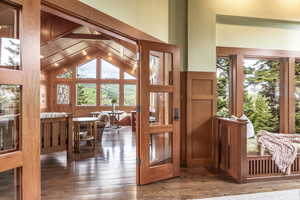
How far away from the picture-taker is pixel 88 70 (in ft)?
38.6

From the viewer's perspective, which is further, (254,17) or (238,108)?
(238,108)

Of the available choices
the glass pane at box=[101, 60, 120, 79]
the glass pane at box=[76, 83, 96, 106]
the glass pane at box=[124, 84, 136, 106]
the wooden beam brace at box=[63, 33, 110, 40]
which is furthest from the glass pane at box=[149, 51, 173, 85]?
the glass pane at box=[76, 83, 96, 106]

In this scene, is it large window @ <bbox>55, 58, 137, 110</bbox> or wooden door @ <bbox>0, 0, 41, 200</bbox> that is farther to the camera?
large window @ <bbox>55, 58, 137, 110</bbox>

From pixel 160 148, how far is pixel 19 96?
2.34 m

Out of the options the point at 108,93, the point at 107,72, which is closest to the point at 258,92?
the point at 108,93

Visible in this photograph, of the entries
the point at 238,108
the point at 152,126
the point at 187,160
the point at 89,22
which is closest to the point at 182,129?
the point at 187,160

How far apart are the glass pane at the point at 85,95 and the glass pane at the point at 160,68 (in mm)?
8943

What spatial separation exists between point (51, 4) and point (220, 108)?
3.85 m

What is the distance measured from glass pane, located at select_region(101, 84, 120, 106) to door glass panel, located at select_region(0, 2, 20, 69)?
1032cm

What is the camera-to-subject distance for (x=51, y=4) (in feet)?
6.18

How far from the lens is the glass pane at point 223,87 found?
4.59 m

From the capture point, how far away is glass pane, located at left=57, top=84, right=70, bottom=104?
37.9ft

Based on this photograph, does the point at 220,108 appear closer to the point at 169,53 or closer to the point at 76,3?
the point at 169,53

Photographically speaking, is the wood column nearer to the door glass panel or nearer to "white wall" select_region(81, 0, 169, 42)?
"white wall" select_region(81, 0, 169, 42)
